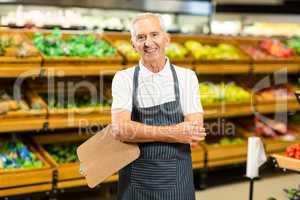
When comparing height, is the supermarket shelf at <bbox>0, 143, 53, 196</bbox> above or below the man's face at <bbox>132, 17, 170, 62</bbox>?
below

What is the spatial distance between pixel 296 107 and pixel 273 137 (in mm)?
511

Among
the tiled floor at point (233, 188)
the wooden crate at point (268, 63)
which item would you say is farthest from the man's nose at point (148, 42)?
the wooden crate at point (268, 63)

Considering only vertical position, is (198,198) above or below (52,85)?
below

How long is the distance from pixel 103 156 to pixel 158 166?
0.30 m

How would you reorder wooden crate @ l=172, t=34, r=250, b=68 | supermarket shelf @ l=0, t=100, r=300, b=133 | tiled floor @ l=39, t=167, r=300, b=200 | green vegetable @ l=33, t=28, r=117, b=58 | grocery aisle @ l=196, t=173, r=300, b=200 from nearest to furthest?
supermarket shelf @ l=0, t=100, r=300, b=133 < green vegetable @ l=33, t=28, r=117, b=58 < tiled floor @ l=39, t=167, r=300, b=200 < grocery aisle @ l=196, t=173, r=300, b=200 < wooden crate @ l=172, t=34, r=250, b=68

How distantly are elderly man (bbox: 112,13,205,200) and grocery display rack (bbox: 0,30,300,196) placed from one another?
1.79 m

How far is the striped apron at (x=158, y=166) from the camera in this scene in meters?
2.59

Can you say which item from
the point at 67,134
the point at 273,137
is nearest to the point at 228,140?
the point at 273,137

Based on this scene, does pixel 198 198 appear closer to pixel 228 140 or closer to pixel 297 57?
pixel 228 140

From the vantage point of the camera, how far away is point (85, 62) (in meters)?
4.54

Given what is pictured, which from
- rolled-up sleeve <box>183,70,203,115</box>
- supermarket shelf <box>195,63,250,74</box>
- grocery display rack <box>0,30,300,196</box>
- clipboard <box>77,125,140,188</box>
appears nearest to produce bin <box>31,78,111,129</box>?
grocery display rack <box>0,30,300,196</box>

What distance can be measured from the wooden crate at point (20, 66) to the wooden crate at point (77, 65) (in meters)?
0.07

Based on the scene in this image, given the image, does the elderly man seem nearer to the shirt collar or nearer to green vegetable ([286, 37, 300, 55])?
the shirt collar

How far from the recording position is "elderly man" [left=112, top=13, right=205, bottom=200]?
255 cm
